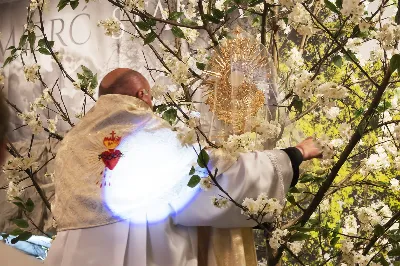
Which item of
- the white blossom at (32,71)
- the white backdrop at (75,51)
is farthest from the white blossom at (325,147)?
the white backdrop at (75,51)

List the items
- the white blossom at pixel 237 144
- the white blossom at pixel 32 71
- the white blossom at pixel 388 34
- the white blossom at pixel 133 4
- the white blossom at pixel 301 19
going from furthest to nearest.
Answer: the white blossom at pixel 32 71, the white blossom at pixel 133 4, the white blossom at pixel 301 19, the white blossom at pixel 237 144, the white blossom at pixel 388 34

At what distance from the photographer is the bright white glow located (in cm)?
187

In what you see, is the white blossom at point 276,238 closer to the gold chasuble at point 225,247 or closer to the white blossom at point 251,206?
the white blossom at point 251,206

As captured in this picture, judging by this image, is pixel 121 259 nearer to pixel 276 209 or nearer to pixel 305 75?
pixel 276 209

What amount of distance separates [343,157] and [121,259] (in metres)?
0.77

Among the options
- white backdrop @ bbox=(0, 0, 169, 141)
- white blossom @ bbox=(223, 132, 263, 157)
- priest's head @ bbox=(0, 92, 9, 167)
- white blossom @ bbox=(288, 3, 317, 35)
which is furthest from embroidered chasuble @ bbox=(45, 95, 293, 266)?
white backdrop @ bbox=(0, 0, 169, 141)

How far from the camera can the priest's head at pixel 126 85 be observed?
2.11m

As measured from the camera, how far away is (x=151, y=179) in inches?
74.6

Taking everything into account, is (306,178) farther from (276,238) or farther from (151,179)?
(151,179)

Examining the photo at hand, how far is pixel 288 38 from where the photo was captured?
2.99 metres

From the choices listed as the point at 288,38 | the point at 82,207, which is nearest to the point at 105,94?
the point at 82,207

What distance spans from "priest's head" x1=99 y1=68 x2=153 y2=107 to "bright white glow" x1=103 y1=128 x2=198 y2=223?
0.22m

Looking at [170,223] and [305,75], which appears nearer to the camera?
[305,75]

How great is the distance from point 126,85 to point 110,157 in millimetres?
307
